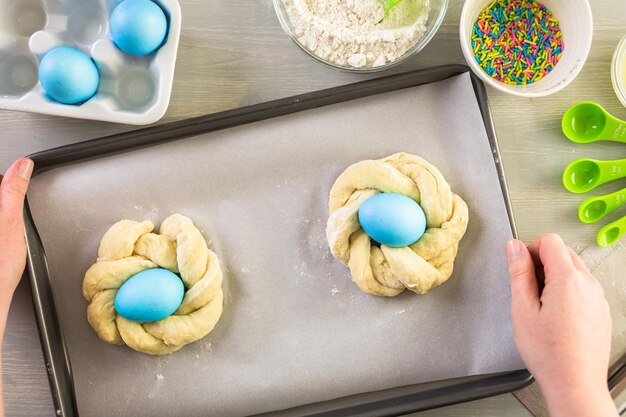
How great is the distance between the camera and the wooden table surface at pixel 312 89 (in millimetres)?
1217

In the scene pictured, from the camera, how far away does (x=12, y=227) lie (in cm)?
110

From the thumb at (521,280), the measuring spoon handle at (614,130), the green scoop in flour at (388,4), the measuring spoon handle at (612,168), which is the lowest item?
the thumb at (521,280)

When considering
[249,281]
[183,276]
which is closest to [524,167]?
[249,281]

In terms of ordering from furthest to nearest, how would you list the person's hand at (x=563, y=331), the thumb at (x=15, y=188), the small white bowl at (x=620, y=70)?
the small white bowl at (x=620, y=70)
the thumb at (x=15, y=188)
the person's hand at (x=563, y=331)

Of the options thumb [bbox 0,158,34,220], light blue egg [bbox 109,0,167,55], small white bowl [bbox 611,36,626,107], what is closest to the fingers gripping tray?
thumb [bbox 0,158,34,220]

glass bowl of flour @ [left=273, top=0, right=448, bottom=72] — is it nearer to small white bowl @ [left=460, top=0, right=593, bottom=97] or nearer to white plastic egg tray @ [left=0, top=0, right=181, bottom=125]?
small white bowl @ [left=460, top=0, right=593, bottom=97]

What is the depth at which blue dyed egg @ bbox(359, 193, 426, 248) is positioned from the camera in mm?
1067

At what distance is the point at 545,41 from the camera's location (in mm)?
1200

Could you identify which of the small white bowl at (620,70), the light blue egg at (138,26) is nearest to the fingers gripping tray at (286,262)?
the light blue egg at (138,26)

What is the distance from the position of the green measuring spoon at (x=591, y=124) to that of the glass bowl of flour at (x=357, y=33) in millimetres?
328

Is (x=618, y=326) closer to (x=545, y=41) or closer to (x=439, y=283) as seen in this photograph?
(x=439, y=283)

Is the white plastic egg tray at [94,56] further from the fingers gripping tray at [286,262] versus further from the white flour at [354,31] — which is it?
the white flour at [354,31]

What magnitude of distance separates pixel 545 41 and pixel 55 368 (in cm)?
114

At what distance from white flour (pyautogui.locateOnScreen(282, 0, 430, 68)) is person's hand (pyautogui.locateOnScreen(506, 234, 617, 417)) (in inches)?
18.2
